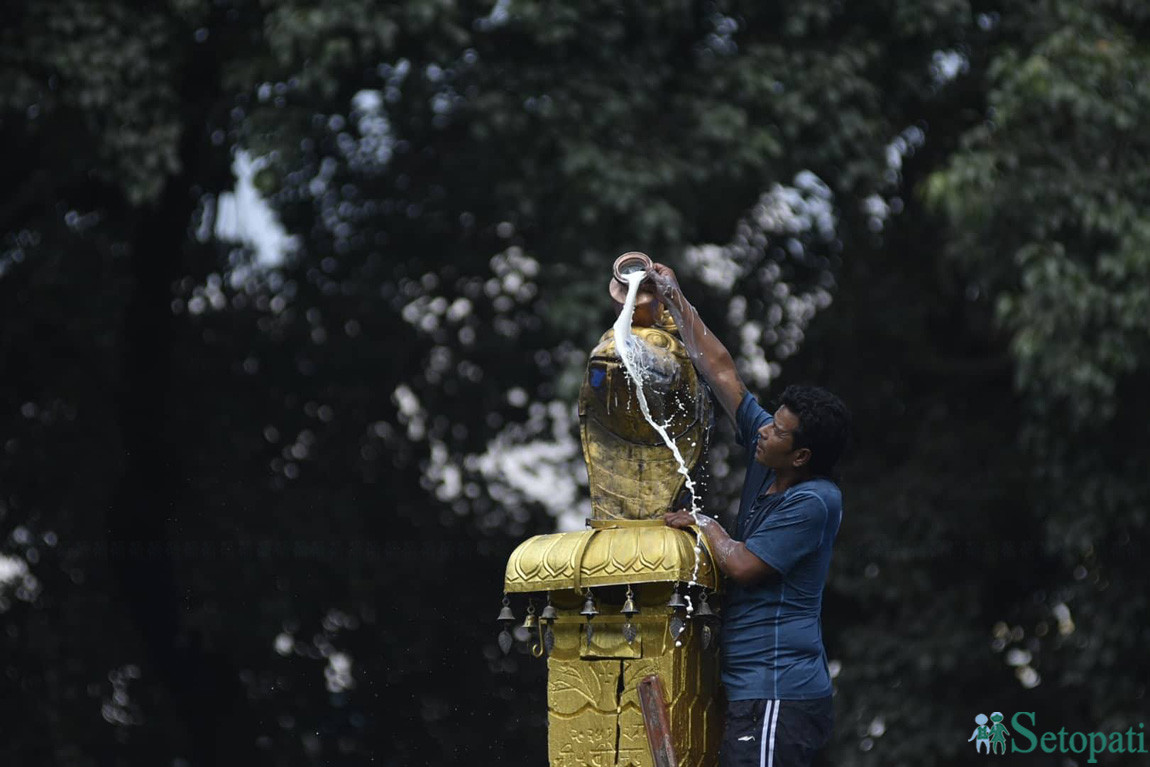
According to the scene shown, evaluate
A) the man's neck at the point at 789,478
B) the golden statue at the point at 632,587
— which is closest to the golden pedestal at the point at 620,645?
the golden statue at the point at 632,587

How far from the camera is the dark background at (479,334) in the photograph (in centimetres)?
878

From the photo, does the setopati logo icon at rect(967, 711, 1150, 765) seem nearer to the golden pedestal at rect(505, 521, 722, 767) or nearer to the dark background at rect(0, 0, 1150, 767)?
the dark background at rect(0, 0, 1150, 767)

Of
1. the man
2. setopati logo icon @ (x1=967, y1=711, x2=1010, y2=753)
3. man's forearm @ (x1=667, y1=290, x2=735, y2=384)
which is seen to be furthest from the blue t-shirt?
setopati logo icon @ (x1=967, y1=711, x2=1010, y2=753)

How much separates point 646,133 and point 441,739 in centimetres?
411

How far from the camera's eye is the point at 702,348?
4359mm

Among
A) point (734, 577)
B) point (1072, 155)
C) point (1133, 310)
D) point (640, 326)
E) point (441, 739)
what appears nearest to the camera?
point (734, 577)

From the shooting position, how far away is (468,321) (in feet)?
36.0

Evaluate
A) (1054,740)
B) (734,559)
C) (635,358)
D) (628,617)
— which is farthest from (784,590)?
(1054,740)

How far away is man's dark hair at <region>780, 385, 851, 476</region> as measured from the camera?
4059 millimetres

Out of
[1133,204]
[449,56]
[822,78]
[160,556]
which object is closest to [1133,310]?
[1133,204]

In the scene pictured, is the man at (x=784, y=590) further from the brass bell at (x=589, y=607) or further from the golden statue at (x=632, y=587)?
the brass bell at (x=589, y=607)

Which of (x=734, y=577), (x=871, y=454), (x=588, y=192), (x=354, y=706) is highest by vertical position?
(x=734, y=577)

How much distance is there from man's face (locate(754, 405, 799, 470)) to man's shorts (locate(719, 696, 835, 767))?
573mm

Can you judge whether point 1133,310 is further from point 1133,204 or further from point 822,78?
point 822,78
